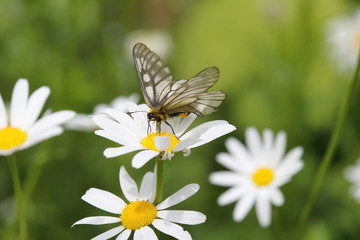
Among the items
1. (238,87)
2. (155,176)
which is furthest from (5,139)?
(238,87)

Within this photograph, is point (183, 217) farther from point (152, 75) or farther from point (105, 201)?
point (152, 75)

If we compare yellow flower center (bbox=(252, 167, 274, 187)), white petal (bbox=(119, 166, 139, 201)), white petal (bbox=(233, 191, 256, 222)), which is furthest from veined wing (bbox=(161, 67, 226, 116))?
yellow flower center (bbox=(252, 167, 274, 187))

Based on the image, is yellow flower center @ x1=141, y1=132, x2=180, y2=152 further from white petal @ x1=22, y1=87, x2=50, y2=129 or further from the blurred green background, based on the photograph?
the blurred green background

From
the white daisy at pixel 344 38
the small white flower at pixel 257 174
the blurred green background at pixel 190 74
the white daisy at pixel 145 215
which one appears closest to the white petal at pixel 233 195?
the small white flower at pixel 257 174

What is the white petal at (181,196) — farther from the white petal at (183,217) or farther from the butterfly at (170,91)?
the butterfly at (170,91)

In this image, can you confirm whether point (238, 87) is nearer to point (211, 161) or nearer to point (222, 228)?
point (211, 161)

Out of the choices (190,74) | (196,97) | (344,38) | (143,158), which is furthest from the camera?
(190,74)

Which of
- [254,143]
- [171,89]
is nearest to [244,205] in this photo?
[254,143]
